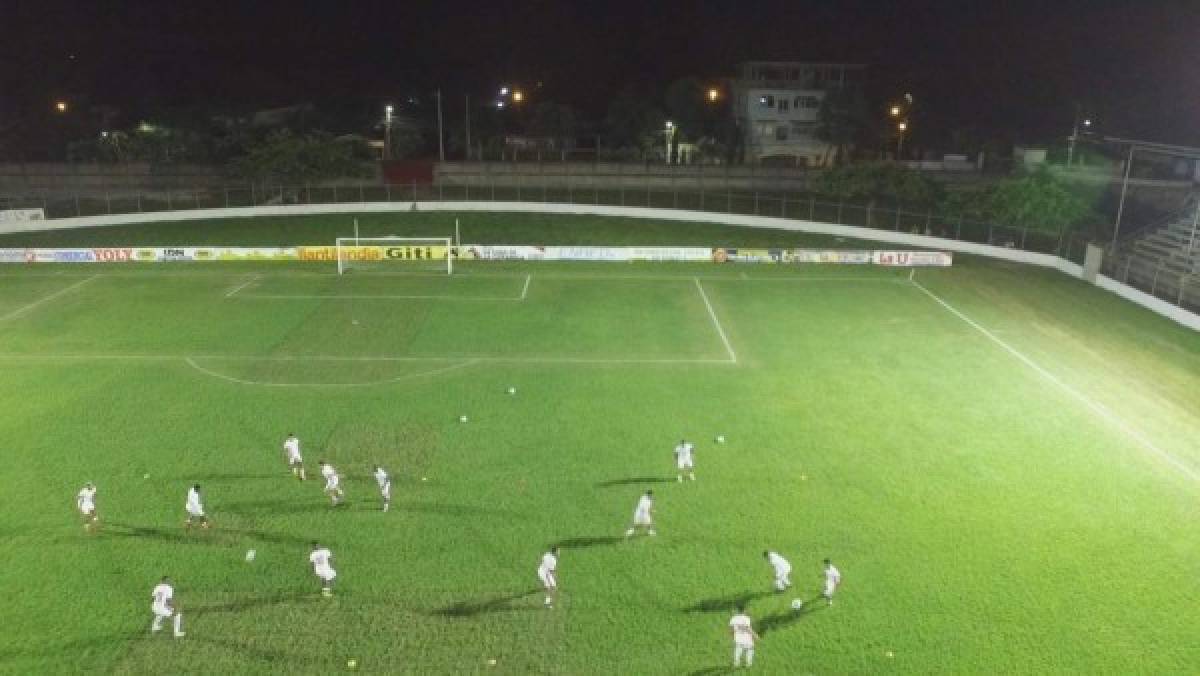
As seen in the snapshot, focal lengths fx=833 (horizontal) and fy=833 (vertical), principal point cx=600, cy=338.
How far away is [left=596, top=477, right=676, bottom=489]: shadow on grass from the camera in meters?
20.1

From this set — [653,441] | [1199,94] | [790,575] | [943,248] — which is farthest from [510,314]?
[1199,94]

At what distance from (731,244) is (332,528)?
40.7 m

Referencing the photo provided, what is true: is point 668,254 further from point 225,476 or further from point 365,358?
point 225,476

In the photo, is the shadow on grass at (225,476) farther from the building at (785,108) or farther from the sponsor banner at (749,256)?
the building at (785,108)

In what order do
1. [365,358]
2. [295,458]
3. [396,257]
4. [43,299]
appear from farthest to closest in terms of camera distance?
1. [396,257]
2. [43,299]
3. [365,358]
4. [295,458]

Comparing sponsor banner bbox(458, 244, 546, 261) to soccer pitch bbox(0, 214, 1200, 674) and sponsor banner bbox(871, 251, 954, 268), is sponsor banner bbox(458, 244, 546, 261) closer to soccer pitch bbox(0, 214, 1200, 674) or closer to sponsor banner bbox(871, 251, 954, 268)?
soccer pitch bbox(0, 214, 1200, 674)

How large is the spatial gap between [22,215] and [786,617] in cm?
5872

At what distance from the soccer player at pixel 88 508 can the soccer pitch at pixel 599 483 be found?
27cm

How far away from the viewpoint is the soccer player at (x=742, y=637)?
1345cm

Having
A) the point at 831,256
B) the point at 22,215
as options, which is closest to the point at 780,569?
the point at 831,256

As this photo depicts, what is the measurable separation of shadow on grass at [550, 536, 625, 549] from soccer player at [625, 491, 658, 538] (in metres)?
0.35

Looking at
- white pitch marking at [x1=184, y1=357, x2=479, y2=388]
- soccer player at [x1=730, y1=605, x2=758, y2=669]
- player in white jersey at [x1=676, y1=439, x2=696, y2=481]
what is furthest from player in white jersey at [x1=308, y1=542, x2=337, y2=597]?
white pitch marking at [x1=184, y1=357, x2=479, y2=388]

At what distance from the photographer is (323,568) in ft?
50.4

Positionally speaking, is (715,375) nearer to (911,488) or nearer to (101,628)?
(911,488)
